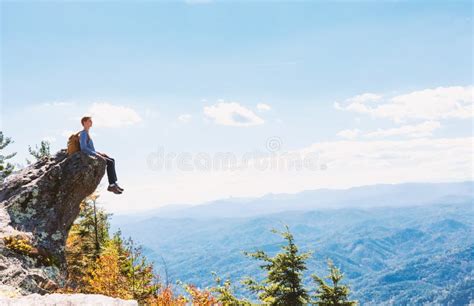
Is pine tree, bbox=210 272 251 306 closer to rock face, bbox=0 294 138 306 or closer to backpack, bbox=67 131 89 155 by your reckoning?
backpack, bbox=67 131 89 155

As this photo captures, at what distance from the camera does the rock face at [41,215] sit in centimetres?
1295

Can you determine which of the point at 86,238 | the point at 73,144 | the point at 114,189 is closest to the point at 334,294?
the point at 114,189

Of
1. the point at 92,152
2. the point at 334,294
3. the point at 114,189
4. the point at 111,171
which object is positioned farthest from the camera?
the point at 334,294

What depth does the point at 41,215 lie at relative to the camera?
1530cm

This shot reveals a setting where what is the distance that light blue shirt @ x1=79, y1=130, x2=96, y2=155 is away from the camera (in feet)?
53.2

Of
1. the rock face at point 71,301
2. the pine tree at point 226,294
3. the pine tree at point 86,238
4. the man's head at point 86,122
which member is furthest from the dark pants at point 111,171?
the rock face at point 71,301

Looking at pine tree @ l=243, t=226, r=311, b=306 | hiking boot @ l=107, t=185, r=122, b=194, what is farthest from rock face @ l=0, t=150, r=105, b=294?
pine tree @ l=243, t=226, r=311, b=306

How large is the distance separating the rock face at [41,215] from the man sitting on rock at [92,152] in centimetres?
28

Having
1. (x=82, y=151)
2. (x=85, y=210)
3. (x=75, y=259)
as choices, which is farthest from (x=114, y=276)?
(x=85, y=210)

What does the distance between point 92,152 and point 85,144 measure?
429 mm

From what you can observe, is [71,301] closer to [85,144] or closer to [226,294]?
[85,144]

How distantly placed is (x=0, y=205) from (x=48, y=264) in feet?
10.6

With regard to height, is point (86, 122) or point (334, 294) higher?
point (86, 122)

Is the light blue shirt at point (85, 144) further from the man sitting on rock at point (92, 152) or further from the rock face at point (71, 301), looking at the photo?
the rock face at point (71, 301)
